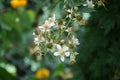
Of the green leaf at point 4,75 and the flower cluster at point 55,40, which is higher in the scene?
the flower cluster at point 55,40

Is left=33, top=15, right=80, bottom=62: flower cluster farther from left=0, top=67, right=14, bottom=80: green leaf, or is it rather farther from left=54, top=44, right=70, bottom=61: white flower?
left=0, top=67, right=14, bottom=80: green leaf

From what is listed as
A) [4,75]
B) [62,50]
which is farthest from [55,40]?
[4,75]

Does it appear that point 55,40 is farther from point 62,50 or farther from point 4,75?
point 4,75

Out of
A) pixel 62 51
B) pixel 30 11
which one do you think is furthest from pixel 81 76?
pixel 30 11

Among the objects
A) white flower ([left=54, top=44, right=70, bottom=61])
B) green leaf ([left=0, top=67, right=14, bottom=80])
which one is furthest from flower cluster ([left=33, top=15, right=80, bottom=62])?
green leaf ([left=0, top=67, right=14, bottom=80])

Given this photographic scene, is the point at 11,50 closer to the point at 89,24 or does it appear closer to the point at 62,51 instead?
the point at 89,24

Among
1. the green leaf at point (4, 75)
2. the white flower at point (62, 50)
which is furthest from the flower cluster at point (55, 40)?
the green leaf at point (4, 75)

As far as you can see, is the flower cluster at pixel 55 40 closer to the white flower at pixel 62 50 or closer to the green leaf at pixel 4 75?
the white flower at pixel 62 50

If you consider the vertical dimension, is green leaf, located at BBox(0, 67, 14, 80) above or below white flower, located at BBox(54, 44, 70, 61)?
below

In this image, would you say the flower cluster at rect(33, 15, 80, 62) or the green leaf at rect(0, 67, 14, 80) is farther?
the green leaf at rect(0, 67, 14, 80)
